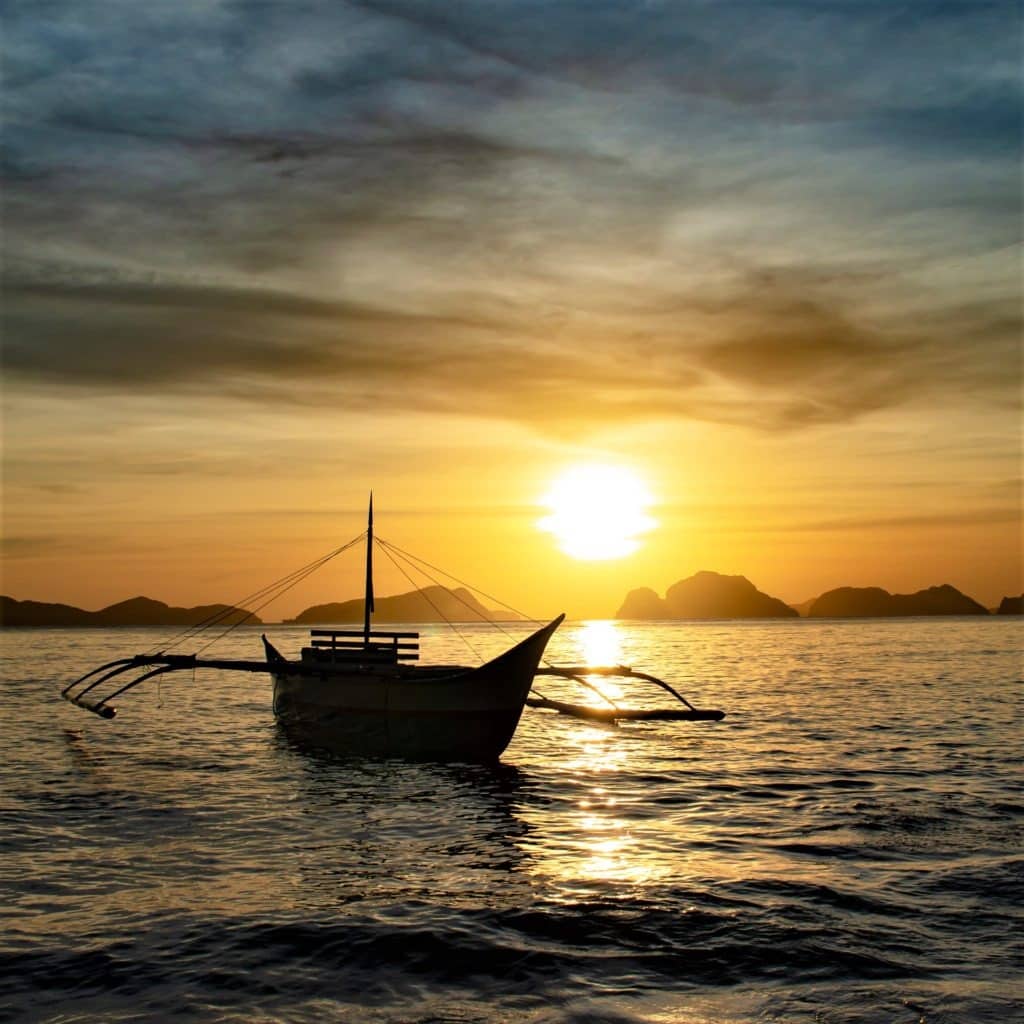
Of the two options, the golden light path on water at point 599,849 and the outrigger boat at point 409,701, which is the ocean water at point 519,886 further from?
the outrigger boat at point 409,701

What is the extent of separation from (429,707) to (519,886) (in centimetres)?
1340

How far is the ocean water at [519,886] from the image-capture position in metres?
10.6

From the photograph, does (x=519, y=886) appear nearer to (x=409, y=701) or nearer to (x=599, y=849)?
(x=599, y=849)

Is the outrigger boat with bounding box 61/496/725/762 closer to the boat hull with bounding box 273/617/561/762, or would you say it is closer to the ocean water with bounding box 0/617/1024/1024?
the boat hull with bounding box 273/617/561/762

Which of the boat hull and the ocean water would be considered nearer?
the ocean water

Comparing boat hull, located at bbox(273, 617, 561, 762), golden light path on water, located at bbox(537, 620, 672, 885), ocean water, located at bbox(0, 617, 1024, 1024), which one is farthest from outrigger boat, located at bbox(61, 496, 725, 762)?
golden light path on water, located at bbox(537, 620, 672, 885)

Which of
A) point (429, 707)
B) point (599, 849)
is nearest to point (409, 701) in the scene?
point (429, 707)

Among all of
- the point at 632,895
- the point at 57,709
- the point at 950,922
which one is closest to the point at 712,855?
the point at 632,895

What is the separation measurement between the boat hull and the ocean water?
1.33 meters

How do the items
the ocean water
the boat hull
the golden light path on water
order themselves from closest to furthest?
the ocean water → the golden light path on water → the boat hull

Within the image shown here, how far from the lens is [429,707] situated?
28.2 m

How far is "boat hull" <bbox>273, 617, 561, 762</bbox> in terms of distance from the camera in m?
27.4

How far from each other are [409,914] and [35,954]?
4927mm

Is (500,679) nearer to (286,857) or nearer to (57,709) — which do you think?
(286,857)
